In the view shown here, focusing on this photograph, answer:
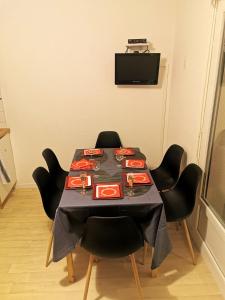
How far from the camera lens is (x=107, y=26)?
289cm

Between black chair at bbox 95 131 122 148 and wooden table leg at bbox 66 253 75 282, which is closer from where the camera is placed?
wooden table leg at bbox 66 253 75 282

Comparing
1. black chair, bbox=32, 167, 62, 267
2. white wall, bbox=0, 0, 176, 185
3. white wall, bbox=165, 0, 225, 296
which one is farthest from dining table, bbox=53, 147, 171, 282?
white wall, bbox=0, 0, 176, 185

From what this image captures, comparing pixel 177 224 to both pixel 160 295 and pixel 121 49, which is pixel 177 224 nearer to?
pixel 160 295

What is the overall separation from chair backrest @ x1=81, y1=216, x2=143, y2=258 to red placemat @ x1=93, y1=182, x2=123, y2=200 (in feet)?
0.92

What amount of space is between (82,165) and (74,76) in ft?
4.34

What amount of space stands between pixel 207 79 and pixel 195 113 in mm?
368

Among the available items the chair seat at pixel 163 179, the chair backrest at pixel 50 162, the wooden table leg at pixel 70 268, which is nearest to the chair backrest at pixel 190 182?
the chair seat at pixel 163 179

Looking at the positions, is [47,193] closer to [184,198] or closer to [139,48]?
[184,198]

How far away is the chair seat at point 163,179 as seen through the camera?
2.57 metres

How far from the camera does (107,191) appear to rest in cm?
183

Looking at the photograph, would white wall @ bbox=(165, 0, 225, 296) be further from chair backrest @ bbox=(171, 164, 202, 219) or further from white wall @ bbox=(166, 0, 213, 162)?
chair backrest @ bbox=(171, 164, 202, 219)

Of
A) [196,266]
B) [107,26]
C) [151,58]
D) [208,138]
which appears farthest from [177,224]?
[107,26]

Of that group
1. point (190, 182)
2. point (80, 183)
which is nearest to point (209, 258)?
point (190, 182)

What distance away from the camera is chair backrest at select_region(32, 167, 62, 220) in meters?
2.06
